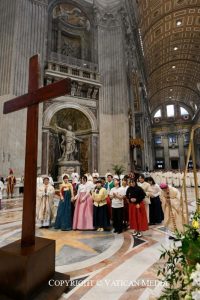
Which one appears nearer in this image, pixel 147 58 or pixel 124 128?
pixel 124 128

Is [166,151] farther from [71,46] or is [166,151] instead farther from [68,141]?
[68,141]

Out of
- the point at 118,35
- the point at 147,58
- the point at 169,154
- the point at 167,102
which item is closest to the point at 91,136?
the point at 118,35

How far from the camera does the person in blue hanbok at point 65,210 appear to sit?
16.3ft

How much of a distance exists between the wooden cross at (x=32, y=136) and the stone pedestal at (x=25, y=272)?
7.1 inches

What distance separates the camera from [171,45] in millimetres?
26750

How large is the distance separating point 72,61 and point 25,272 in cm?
1571

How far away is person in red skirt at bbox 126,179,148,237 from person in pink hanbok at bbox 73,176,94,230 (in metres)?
1.13

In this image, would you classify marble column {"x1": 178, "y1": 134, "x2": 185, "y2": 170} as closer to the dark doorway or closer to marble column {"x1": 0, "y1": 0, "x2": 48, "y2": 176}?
the dark doorway

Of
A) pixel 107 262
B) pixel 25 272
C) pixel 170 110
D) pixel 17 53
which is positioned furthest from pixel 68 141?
pixel 170 110

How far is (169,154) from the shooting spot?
145 feet

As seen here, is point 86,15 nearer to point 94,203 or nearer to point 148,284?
point 94,203

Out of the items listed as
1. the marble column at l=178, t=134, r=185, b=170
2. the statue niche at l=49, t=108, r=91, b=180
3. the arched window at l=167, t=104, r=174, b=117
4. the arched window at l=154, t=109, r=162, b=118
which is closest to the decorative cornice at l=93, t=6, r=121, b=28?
the statue niche at l=49, t=108, r=91, b=180

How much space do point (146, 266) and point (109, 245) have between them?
107 cm

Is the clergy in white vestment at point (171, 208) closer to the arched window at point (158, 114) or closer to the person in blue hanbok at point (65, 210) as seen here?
the person in blue hanbok at point (65, 210)
